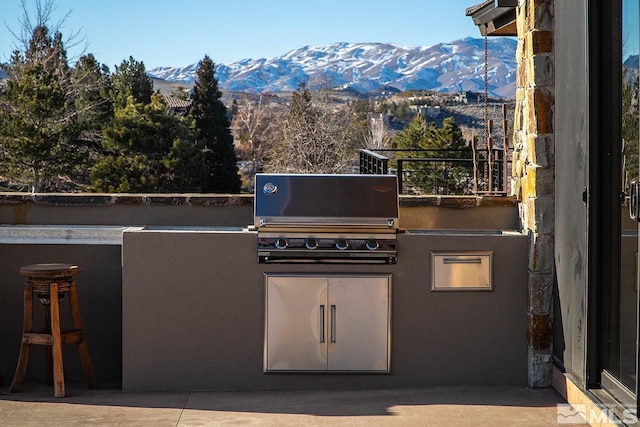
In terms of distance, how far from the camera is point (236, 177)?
134ft

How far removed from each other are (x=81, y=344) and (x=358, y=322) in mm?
1461

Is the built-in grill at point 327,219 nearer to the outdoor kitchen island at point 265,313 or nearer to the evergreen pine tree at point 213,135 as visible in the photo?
the outdoor kitchen island at point 265,313

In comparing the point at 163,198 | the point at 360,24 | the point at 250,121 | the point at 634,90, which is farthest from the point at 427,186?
the point at 360,24

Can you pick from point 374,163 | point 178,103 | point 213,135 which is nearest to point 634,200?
point 374,163

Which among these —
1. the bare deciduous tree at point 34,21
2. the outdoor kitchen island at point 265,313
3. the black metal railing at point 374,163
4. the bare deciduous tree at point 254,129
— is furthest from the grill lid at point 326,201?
the bare deciduous tree at point 254,129

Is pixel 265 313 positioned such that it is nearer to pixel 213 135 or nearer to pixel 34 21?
pixel 34 21

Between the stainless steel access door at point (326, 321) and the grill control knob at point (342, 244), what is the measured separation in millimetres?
155

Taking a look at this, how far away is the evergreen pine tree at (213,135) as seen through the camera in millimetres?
39531

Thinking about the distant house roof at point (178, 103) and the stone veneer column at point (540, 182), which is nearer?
the stone veneer column at point (540, 182)

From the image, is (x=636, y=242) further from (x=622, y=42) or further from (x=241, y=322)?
(x=241, y=322)

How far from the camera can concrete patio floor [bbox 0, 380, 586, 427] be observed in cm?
411

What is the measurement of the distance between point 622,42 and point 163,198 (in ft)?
8.60

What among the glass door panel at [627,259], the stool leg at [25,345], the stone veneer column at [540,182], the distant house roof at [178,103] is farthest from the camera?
the distant house roof at [178,103]

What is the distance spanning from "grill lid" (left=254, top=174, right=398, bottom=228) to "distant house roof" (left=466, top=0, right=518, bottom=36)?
3587 millimetres
